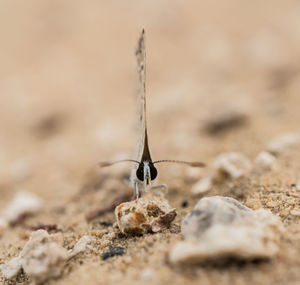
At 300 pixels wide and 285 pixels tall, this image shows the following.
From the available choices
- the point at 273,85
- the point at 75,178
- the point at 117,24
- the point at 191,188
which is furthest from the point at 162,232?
the point at 117,24

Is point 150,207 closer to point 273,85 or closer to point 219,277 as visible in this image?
point 219,277

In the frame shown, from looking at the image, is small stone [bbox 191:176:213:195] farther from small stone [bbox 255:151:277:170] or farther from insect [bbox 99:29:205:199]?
insect [bbox 99:29:205:199]

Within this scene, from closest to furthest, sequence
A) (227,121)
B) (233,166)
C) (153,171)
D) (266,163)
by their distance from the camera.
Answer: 1. (153,171)
2. (266,163)
3. (233,166)
4. (227,121)

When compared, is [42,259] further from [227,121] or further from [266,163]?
[227,121]

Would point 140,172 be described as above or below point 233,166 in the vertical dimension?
above

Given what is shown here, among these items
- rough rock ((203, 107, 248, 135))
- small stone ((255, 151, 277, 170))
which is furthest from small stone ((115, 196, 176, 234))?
rough rock ((203, 107, 248, 135))

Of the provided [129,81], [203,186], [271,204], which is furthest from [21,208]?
[129,81]

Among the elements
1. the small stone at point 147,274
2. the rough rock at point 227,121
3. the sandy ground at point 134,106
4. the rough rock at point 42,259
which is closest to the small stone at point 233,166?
the sandy ground at point 134,106

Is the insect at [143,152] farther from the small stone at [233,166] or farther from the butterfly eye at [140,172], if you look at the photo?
the small stone at [233,166]
